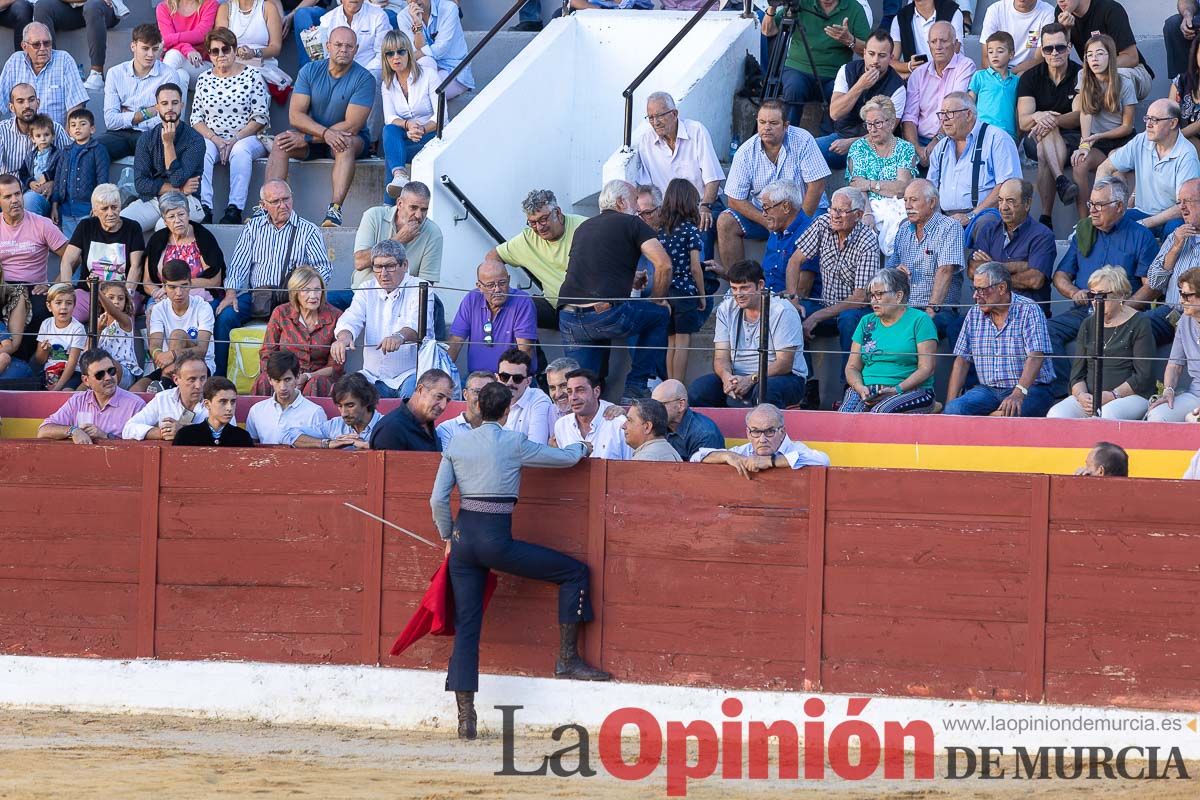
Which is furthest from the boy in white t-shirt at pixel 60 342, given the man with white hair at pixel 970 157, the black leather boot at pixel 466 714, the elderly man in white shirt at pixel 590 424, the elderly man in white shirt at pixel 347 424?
the man with white hair at pixel 970 157

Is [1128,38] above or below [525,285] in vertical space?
above

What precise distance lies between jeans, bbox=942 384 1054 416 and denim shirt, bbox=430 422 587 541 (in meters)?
2.11

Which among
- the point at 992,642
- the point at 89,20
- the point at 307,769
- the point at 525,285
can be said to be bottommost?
the point at 307,769

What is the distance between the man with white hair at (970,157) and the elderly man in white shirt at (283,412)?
3.58m

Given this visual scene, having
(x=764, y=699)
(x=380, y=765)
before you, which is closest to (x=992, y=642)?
(x=764, y=699)

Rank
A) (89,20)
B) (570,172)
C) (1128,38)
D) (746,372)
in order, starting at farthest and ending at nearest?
(89,20) → (570,172) → (1128,38) → (746,372)

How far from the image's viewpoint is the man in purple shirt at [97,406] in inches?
381

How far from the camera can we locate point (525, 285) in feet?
36.5

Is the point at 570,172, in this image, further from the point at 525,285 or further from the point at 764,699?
the point at 764,699

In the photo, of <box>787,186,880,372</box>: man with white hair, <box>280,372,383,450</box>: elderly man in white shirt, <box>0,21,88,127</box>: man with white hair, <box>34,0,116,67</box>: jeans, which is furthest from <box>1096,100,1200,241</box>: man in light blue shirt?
<box>34,0,116,67</box>: jeans

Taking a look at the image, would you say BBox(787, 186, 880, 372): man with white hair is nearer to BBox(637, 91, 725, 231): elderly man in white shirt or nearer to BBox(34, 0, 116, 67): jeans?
BBox(637, 91, 725, 231): elderly man in white shirt

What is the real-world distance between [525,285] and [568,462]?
2.84 m

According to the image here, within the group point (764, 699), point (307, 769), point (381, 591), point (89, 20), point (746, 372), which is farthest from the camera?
point (89, 20)

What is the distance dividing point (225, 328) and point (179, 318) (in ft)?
0.83
